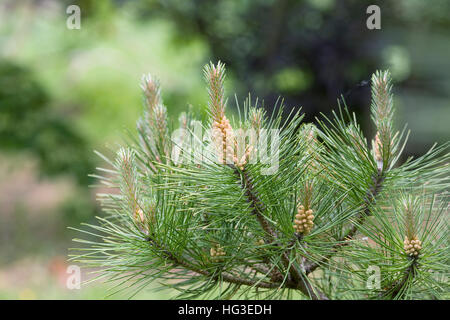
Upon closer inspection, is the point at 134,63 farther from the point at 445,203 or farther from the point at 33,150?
the point at 445,203

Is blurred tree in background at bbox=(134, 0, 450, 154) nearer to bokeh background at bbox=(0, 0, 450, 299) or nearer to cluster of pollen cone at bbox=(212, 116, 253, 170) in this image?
bokeh background at bbox=(0, 0, 450, 299)

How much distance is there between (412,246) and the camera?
407 mm

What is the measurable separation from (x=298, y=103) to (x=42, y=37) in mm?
1191

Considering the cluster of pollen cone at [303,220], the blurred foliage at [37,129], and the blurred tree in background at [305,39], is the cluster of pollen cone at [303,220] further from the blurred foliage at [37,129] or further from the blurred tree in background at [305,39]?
the blurred tree in background at [305,39]

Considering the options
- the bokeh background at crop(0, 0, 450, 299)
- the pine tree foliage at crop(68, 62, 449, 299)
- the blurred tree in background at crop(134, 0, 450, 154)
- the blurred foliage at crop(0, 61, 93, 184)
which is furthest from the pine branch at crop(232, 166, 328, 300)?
the blurred tree in background at crop(134, 0, 450, 154)

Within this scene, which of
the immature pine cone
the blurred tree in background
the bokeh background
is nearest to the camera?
the immature pine cone

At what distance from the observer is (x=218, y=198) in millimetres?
400

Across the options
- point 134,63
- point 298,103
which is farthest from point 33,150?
point 298,103

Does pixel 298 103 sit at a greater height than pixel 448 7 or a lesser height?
lesser

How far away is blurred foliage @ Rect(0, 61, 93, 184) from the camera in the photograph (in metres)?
1.90

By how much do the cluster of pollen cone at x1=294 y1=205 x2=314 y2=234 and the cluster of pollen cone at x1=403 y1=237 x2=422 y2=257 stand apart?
0.08 metres

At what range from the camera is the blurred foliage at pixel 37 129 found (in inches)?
75.0

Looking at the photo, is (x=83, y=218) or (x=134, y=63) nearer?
(x=134, y=63)

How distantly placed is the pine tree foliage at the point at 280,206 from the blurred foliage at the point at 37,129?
1.60 m
